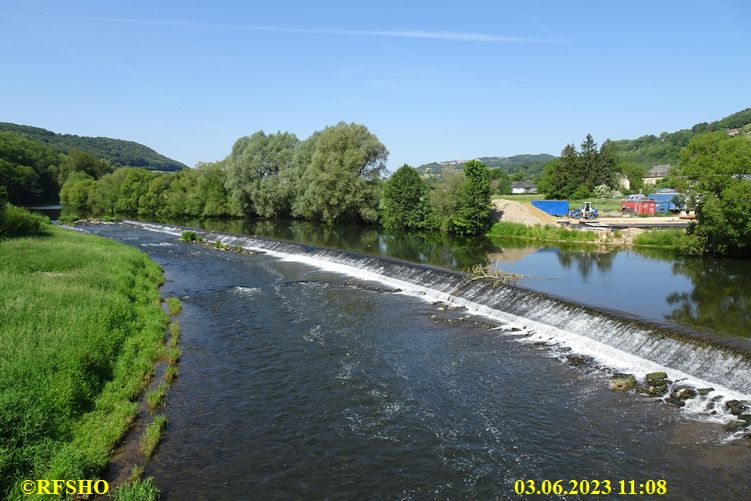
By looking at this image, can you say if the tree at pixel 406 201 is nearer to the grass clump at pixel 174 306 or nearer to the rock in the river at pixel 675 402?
the grass clump at pixel 174 306

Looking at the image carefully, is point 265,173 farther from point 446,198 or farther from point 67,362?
point 67,362

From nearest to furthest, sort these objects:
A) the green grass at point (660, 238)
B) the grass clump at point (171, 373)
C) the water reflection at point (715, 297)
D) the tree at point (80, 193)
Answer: the grass clump at point (171, 373), the water reflection at point (715, 297), the green grass at point (660, 238), the tree at point (80, 193)

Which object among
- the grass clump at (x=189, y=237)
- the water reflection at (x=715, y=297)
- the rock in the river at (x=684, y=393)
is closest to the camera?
the rock in the river at (x=684, y=393)

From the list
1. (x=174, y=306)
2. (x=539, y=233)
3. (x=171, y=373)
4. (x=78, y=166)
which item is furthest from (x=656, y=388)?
(x=78, y=166)

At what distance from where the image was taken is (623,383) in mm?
13461

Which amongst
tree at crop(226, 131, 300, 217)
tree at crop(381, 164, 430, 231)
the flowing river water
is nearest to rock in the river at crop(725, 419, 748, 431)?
the flowing river water

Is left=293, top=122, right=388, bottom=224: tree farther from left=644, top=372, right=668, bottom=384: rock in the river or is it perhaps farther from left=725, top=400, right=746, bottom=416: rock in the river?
left=725, top=400, right=746, bottom=416: rock in the river

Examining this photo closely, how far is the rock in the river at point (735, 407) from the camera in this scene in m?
11.9

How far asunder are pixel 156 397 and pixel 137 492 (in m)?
4.32

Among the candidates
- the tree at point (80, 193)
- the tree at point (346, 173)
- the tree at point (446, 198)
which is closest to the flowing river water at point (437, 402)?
the tree at point (446, 198)

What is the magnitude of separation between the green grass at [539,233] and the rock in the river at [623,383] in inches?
1063

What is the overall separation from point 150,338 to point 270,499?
1010 centimetres

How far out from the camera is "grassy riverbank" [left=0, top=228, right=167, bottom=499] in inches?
371

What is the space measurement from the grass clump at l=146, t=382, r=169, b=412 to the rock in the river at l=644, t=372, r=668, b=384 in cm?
1375
